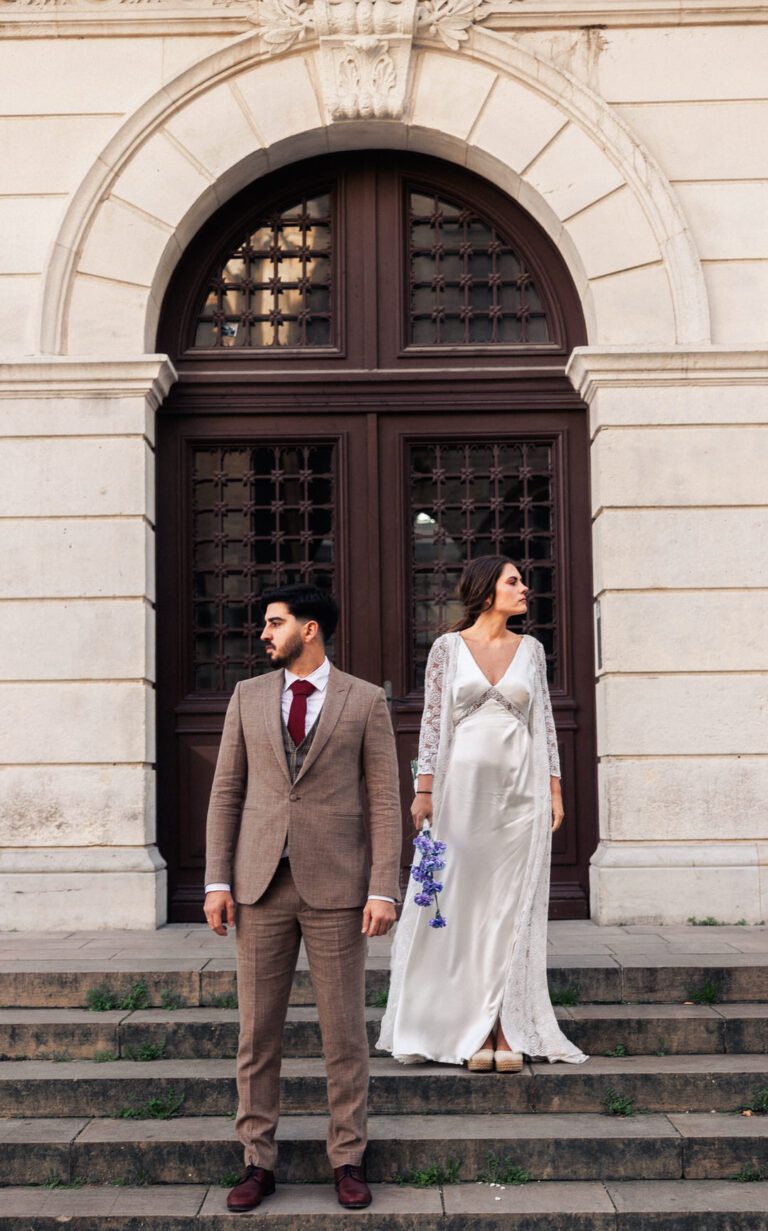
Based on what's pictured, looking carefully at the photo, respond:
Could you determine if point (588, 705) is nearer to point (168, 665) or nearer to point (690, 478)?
point (690, 478)

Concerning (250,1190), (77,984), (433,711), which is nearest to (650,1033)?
(433,711)

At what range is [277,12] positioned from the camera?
8.58 meters

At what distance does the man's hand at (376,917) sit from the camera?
4848 mm

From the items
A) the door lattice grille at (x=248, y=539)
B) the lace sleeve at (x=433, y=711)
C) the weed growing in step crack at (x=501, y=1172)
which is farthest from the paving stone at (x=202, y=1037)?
the door lattice grille at (x=248, y=539)

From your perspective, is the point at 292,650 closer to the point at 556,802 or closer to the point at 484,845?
the point at 484,845

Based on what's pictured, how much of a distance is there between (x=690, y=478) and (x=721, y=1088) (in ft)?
12.8

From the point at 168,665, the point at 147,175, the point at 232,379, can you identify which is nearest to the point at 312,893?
the point at 168,665

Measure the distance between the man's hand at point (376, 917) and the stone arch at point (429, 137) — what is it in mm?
4756

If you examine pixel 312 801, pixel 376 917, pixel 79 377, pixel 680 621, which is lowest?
pixel 376 917

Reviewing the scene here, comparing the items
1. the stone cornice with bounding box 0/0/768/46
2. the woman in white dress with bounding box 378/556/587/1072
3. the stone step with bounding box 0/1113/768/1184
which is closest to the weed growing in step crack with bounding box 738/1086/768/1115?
the stone step with bounding box 0/1113/768/1184

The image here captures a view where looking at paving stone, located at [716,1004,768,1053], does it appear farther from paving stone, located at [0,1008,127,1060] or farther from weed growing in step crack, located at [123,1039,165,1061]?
paving stone, located at [0,1008,127,1060]

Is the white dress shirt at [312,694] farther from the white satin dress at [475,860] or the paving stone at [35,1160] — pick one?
the paving stone at [35,1160]

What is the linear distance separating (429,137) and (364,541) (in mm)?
2668

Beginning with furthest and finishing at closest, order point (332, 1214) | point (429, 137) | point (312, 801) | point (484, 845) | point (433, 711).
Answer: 1. point (429, 137)
2. point (433, 711)
3. point (484, 845)
4. point (312, 801)
5. point (332, 1214)
